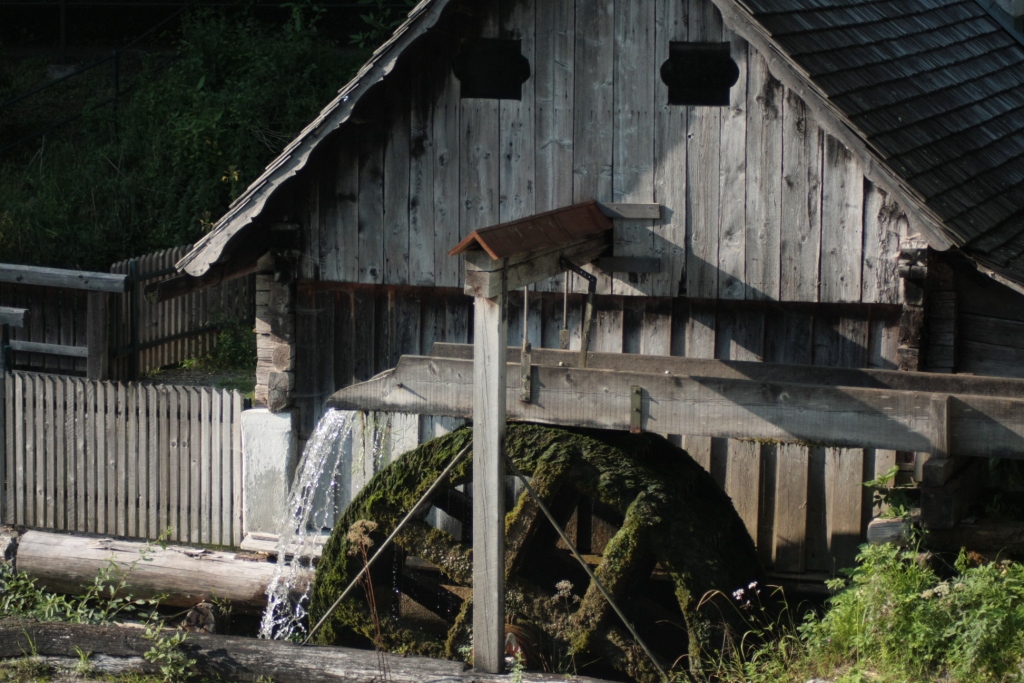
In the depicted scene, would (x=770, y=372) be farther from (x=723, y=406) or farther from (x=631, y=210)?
(x=631, y=210)

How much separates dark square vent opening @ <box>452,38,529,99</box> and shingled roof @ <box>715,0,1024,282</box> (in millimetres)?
1335

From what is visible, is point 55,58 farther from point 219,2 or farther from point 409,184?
point 409,184

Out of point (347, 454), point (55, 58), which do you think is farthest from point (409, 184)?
point (55, 58)

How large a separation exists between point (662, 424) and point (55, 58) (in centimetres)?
1569

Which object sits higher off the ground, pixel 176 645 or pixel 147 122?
pixel 147 122

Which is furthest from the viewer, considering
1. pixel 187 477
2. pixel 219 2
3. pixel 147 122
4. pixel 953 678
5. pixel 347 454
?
pixel 219 2

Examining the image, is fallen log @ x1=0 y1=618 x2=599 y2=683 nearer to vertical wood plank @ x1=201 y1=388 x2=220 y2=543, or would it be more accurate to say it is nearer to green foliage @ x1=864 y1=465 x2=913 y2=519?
vertical wood plank @ x1=201 y1=388 x2=220 y2=543

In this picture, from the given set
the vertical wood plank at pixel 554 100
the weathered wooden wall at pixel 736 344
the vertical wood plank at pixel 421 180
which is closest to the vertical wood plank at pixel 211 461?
the weathered wooden wall at pixel 736 344

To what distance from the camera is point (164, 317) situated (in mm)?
13266

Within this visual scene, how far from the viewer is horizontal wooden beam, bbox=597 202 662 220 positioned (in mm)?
7184

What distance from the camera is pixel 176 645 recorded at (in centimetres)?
647

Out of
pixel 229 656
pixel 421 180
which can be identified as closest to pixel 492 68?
pixel 421 180

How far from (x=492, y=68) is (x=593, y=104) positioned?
66cm

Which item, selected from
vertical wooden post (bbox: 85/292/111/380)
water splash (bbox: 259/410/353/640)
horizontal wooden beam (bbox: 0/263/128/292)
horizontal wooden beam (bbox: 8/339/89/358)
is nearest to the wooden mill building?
water splash (bbox: 259/410/353/640)
